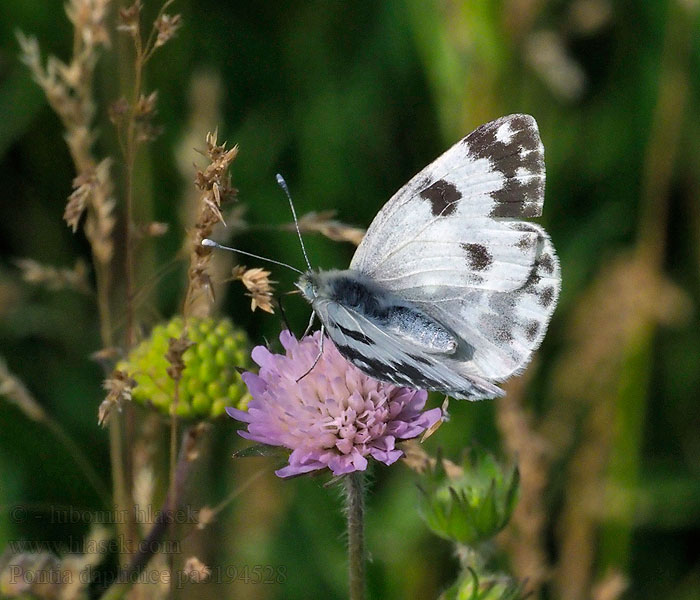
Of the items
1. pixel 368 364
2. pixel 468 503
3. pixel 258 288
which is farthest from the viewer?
pixel 468 503

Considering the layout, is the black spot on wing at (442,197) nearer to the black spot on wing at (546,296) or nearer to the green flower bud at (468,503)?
the black spot on wing at (546,296)

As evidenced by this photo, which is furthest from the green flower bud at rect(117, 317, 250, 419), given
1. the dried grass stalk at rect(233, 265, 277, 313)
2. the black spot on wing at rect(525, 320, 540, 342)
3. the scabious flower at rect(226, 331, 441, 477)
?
the black spot on wing at rect(525, 320, 540, 342)

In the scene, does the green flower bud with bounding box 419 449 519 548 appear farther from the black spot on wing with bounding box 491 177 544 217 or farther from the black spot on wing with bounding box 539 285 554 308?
the black spot on wing with bounding box 491 177 544 217

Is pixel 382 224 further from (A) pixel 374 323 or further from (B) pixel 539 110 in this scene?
(B) pixel 539 110

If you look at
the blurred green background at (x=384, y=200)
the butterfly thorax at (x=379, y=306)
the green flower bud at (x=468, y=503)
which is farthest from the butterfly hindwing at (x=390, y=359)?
the blurred green background at (x=384, y=200)

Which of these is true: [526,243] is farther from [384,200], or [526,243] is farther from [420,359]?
[384,200]

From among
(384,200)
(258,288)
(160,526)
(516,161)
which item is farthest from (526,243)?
(384,200)
